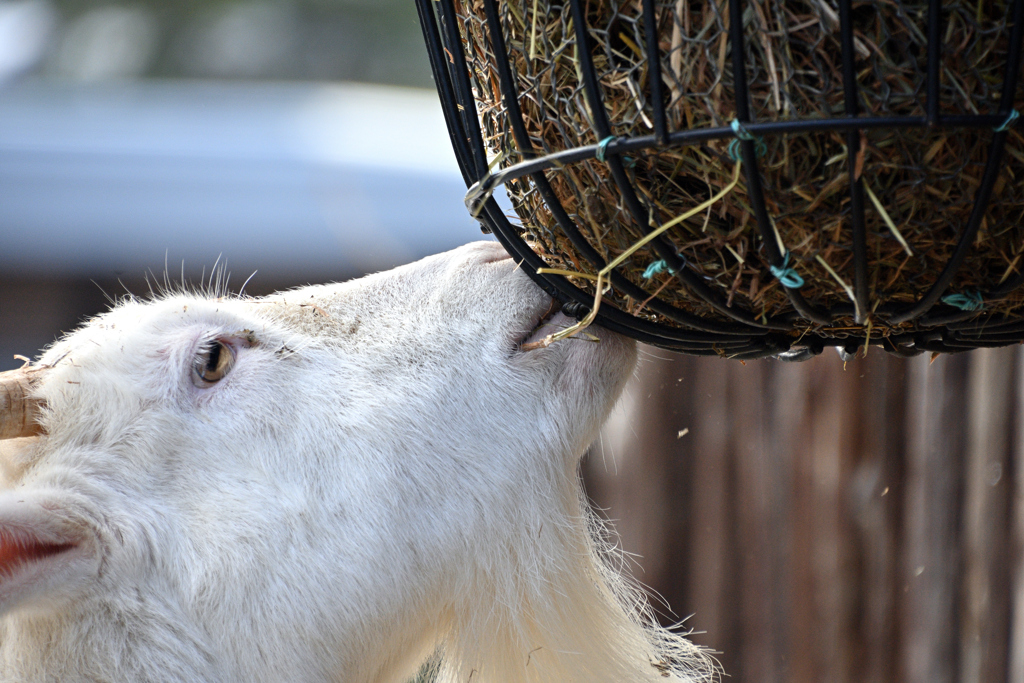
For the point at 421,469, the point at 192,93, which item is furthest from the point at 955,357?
the point at 192,93

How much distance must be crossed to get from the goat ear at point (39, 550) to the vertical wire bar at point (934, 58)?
1191mm

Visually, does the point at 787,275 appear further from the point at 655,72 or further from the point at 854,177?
the point at 655,72

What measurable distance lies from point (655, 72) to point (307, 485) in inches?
33.3

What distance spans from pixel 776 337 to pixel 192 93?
7.41 metres

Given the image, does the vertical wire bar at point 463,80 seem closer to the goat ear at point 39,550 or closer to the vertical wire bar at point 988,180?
the vertical wire bar at point 988,180

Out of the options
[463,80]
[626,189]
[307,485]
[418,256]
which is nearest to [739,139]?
[626,189]

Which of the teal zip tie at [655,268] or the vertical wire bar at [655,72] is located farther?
the teal zip tie at [655,268]

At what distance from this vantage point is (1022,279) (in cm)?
85

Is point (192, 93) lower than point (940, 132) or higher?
→ higher

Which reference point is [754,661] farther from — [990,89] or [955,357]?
[990,89]

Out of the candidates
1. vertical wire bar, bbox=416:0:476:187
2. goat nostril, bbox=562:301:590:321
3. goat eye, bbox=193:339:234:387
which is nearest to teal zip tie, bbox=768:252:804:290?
goat nostril, bbox=562:301:590:321

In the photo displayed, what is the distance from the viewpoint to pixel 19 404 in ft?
4.60

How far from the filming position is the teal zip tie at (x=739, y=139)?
0.77 metres

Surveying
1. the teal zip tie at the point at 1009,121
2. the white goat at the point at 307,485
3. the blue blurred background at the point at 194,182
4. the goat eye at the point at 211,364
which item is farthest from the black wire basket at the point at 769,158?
the blue blurred background at the point at 194,182
